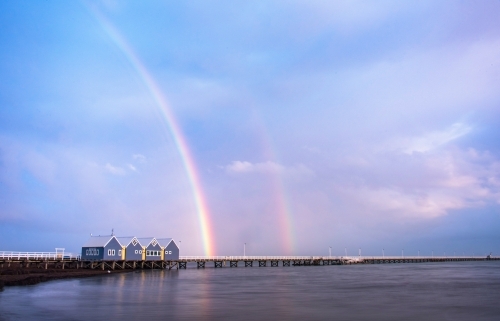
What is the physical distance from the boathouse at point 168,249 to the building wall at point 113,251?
1165 centimetres

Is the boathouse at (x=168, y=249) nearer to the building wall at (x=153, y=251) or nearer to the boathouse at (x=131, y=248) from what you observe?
the building wall at (x=153, y=251)

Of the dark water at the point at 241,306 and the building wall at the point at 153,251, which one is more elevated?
the building wall at the point at 153,251

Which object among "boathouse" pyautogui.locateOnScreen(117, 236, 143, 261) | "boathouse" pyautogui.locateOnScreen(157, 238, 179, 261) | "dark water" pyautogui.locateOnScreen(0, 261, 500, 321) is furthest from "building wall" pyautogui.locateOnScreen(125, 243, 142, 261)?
"dark water" pyautogui.locateOnScreen(0, 261, 500, 321)

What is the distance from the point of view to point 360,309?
28625 millimetres

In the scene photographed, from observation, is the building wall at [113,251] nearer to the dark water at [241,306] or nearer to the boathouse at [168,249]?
the boathouse at [168,249]

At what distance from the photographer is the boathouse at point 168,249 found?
295 ft

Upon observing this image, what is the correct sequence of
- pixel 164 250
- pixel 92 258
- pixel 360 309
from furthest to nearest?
1. pixel 164 250
2. pixel 92 258
3. pixel 360 309

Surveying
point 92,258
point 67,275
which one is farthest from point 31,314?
point 92,258

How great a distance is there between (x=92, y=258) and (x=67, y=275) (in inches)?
746

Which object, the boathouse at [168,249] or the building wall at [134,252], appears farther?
the boathouse at [168,249]

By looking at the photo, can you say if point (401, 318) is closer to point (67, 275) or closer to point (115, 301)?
point (115, 301)

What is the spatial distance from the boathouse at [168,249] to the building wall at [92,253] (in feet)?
48.6

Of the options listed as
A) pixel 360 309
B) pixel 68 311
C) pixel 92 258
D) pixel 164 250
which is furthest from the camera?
pixel 164 250

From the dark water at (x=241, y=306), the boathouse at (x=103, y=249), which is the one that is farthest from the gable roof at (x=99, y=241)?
the dark water at (x=241, y=306)
